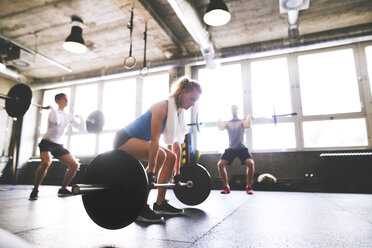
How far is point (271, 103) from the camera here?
5219 millimetres

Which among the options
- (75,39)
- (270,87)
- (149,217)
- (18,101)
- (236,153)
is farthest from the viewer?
(270,87)

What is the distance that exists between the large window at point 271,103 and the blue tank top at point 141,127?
3685 millimetres

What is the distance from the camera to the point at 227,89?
223 inches

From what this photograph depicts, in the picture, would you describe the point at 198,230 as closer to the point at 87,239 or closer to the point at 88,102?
the point at 87,239

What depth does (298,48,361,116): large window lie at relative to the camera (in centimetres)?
476

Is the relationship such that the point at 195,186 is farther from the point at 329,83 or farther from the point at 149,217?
the point at 329,83

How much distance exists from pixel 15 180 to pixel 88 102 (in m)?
2.80

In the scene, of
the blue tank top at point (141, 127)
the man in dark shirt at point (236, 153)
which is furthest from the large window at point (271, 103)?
the blue tank top at point (141, 127)

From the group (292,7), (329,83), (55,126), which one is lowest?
(55,126)

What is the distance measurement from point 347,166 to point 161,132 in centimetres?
408

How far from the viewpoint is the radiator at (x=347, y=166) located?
13.6 ft

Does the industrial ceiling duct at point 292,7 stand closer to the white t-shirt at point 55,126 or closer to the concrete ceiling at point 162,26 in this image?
the concrete ceiling at point 162,26

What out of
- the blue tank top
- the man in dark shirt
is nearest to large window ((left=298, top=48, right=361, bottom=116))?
the man in dark shirt

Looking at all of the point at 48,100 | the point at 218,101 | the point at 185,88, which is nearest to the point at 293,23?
the point at 218,101
